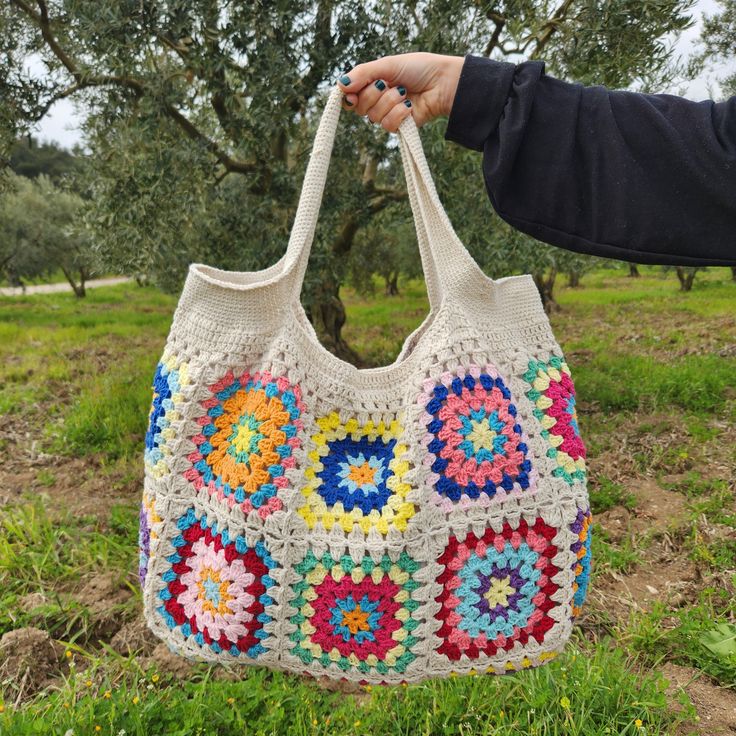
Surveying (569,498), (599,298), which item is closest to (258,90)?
(569,498)

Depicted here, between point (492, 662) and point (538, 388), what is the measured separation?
2.38ft

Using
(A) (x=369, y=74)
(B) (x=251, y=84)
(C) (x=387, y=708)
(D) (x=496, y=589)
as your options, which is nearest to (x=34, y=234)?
(B) (x=251, y=84)

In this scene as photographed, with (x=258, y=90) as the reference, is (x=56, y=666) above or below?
below

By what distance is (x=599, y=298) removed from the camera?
16.2 m

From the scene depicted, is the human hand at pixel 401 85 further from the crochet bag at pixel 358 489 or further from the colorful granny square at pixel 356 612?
the colorful granny square at pixel 356 612

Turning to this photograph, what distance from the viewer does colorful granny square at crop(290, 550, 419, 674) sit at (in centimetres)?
134

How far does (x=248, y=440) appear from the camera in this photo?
137cm

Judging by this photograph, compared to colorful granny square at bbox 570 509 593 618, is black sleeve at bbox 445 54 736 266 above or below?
above

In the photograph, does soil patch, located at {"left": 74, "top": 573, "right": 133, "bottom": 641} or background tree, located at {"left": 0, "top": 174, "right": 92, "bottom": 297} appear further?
background tree, located at {"left": 0, "top": 174, "right": 92, "bottom": 297}

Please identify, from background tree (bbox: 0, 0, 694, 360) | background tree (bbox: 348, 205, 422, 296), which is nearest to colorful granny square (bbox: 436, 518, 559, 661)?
background tree (bbox: 0, 0, 694, 360)

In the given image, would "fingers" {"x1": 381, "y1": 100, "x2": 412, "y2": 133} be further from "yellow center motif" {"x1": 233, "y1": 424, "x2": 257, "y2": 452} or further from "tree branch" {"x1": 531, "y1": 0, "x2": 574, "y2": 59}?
"tree branch" {"x1": 531, "y1": 0, "x2": 574, "y2": 59}

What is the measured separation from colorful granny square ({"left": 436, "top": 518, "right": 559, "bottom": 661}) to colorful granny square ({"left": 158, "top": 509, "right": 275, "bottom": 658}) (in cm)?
46

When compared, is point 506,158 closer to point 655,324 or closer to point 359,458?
point 359,458

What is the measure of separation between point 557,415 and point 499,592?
19.3 inches
